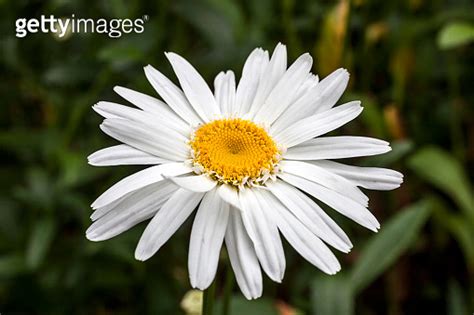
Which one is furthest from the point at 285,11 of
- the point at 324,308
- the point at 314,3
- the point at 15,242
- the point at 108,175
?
the point at 15,242

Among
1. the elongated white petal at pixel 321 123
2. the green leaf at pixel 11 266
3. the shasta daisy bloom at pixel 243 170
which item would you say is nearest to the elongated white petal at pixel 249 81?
the shasta daisy bloom at pixel 243 170

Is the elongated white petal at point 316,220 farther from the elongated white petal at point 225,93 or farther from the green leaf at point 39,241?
the green leaf at point 39,241

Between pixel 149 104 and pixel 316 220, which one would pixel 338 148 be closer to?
pixel 316 220

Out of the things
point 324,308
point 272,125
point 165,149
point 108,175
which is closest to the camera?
point 165,149

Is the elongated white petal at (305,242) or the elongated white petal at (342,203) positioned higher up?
the elongated white petal at (342,203)

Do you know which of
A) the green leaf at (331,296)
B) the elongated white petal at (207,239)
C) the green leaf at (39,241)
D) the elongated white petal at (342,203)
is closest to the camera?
the elongated white petal at (207,239)

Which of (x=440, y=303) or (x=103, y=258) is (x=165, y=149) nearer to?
→ (x=103, y=258)
